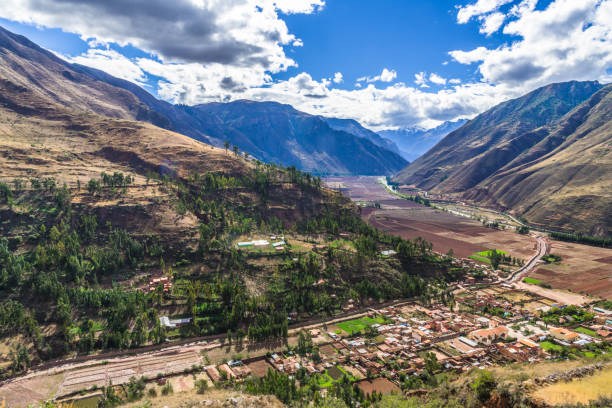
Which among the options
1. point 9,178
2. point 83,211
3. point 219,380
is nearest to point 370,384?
point 219,380

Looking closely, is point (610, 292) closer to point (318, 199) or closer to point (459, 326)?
point (459, 326)

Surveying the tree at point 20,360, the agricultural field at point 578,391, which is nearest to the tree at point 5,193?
the tree at point 20,360

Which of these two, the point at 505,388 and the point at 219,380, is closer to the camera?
the point at 505,388

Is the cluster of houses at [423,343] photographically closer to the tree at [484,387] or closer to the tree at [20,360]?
the tree at [484,387]

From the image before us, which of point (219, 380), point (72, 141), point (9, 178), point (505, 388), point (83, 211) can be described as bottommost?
point (219, 380)

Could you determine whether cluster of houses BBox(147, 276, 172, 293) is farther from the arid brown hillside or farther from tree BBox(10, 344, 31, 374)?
tree BBox(10, 344, 31, 374)

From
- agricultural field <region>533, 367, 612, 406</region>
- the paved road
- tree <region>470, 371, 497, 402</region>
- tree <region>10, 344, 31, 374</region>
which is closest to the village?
tree <region>470, 371, 497, 402</region>
